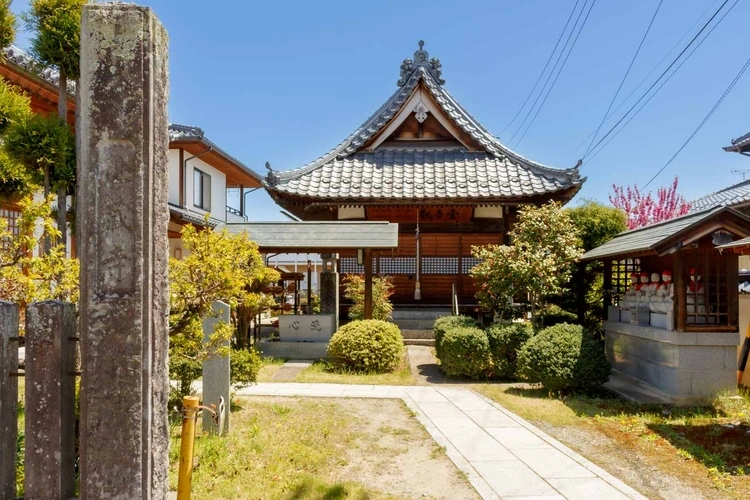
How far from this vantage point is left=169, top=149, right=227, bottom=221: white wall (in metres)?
19.2

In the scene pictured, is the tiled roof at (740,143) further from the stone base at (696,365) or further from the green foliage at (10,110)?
the green foliage at (10,110)

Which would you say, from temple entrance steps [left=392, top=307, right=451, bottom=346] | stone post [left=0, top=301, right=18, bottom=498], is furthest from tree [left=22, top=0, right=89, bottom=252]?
temple entrance steps [left=392, top=307, right=451, bottom=346]

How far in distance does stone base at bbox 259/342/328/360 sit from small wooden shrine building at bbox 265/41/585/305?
342 cm

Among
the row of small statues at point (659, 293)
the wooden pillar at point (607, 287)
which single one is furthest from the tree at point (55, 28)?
the wooden pillar at point (607, 287)

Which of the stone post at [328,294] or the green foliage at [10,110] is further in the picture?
the stone post at [328,294]

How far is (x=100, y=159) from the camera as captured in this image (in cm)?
286

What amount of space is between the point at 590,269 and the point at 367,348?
6929mm

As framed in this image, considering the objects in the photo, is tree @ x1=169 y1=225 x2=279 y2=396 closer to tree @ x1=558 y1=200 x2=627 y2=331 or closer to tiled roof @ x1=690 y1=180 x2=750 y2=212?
tree @ x1=558 y1=200 x2=627 y2=331

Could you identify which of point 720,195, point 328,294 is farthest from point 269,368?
point 720,195

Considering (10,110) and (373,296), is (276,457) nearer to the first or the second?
(10,110)

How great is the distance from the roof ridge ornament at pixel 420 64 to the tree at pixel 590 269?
24.0 ft

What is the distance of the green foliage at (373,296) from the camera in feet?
45.2

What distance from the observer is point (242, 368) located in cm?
757

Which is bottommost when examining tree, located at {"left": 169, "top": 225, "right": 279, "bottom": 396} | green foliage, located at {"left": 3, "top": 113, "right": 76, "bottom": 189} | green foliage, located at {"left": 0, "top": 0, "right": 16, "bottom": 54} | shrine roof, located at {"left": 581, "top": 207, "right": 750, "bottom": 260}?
tree, located at {"left": 169, "top": 225, "right": 279, "bottom": 396}
